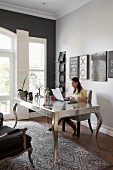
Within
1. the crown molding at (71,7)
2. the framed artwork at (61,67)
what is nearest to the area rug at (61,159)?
the framed artwork at (61,67)

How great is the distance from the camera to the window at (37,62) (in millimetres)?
5648

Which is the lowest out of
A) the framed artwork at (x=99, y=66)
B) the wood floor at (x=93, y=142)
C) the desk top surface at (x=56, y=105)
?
the wood floor at (x=93, y=142)

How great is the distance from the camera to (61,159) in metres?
Result: 2.88

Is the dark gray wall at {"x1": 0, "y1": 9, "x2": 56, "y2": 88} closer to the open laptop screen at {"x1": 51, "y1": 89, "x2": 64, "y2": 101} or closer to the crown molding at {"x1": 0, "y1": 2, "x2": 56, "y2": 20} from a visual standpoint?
the crown molding at {"x1": 0, "y1": 2, "x2": 56, "y2": 20}

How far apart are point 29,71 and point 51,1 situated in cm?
206

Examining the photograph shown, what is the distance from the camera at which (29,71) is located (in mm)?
5582

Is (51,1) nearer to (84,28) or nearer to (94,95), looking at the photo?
(84,28)

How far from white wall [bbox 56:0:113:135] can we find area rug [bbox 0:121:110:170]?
4.07 ft

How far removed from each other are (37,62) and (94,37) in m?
2.04

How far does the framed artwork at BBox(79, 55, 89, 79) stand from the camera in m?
4.71

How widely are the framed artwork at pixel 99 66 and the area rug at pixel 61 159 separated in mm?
1641

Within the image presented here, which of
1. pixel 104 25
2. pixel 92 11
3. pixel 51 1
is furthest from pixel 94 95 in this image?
pixel 51 1

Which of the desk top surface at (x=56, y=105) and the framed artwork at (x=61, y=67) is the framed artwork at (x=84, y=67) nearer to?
the framed artwork at (x=61, y=67)

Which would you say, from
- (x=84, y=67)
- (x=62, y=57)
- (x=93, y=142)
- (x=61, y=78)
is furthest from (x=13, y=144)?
(x=62, y=57)
